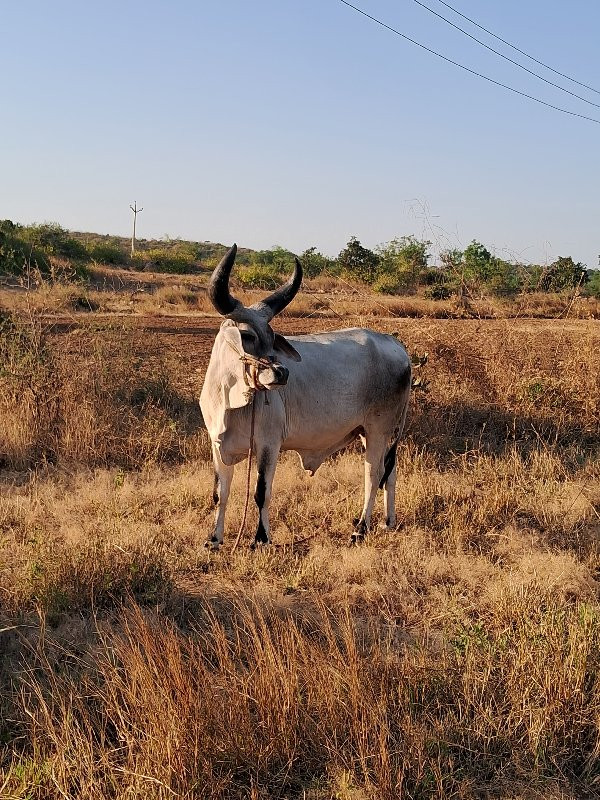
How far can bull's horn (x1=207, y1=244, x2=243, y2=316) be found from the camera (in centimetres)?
472

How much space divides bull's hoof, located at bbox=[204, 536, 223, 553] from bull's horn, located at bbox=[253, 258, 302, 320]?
5.21 ft

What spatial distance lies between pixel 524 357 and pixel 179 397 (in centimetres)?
405

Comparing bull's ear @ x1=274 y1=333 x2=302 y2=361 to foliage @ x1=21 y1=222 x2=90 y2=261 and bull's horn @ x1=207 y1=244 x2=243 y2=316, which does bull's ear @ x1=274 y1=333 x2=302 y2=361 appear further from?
foliage @ x1=21 y1=222 x2=90 y2=261

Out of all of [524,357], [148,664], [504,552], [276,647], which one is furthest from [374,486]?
[524,357]

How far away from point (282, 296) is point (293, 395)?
0.73m

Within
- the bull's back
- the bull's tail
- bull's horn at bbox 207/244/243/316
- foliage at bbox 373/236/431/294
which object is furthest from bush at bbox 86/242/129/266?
bull's horn at bbox 207/244/243/316

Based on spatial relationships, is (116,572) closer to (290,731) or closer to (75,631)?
(75,631)

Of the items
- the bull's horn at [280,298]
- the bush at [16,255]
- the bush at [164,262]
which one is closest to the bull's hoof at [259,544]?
the bull's horn at [280,298]

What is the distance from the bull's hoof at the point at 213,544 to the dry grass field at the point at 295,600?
75 millimetres

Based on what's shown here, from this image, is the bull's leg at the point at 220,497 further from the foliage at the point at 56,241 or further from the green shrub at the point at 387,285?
the foliage at the point at 56,241

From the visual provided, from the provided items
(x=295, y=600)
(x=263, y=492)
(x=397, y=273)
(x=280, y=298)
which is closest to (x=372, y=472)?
(x=263, y=492)

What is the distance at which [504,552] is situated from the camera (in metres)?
5.41

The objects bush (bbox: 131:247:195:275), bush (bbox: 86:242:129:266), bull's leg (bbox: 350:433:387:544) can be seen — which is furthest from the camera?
bush (bbox: 131:247:195:275)

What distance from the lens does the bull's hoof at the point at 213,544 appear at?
5.34 meters
